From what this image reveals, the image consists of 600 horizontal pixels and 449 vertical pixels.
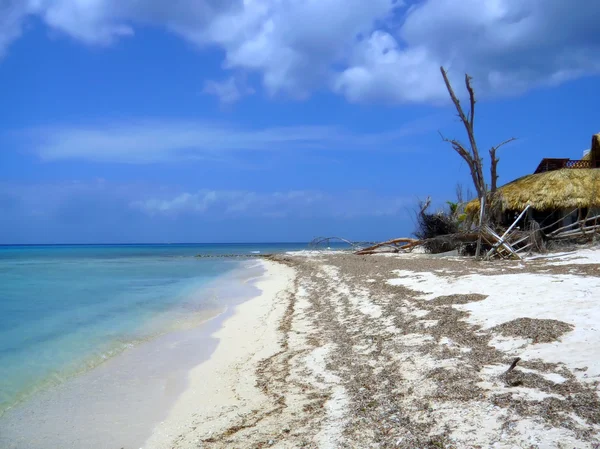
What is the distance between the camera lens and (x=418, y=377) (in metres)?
4.01

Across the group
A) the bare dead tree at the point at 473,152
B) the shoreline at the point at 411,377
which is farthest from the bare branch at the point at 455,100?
the shoreline at the point at 411,377

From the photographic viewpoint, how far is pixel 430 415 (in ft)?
10.5

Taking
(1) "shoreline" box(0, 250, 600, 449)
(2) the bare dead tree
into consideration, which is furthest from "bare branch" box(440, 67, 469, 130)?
(1) "shoreline" box(0, 250, 600, 449)

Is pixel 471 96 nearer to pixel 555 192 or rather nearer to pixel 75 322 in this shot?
pixel 555 192

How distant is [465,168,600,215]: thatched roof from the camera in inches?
603

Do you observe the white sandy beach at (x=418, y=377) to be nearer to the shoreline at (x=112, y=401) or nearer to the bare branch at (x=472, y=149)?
the shoreline at (x=112, y=401)

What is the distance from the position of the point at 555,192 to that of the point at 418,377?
549 inches

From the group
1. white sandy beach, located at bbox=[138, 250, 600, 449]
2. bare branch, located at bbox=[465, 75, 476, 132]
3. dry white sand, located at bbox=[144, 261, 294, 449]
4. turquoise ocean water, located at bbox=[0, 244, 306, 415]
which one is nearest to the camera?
white sandy beach, located at bbox=[138, 250, 600, 449]

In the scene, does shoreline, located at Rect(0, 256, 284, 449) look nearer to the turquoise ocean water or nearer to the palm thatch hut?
the turquoise ocean water

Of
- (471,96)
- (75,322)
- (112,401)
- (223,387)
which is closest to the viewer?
(112,401)

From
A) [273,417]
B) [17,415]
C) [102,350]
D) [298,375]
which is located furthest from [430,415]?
[102,350]

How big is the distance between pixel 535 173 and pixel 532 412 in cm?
1730

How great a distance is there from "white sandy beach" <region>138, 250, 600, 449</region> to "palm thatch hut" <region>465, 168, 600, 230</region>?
29.3ft

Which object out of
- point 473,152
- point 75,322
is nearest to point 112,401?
point 75,322
